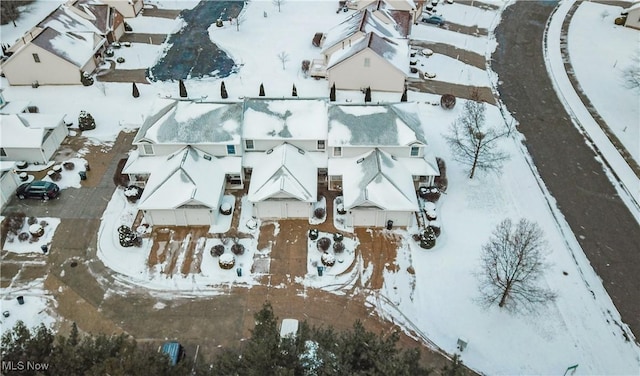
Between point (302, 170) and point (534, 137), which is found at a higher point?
point (534, 137)

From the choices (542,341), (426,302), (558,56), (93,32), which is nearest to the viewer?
(542,341)

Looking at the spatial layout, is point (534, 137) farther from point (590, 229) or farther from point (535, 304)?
point (535, 304)

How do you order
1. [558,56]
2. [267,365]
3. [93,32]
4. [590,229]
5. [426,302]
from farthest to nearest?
[558,56] < [93,32] < [590,229] < [426,302] < [267,365]

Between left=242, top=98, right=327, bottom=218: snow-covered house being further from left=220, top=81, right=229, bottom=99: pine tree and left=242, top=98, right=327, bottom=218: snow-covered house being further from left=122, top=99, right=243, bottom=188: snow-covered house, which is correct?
left=220, top=81, right=229, bottom=99: pine tree

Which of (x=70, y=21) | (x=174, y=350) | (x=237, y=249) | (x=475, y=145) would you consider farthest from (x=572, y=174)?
(x=70, y=21)

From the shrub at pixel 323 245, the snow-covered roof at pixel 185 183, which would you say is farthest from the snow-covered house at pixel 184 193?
the shrub at pixel 323 245

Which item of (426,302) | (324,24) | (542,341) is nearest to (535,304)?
(542,341)

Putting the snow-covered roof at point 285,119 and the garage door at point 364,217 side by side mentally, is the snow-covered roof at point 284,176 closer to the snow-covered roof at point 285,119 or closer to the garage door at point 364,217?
the snow-covered roof at point 285,119
